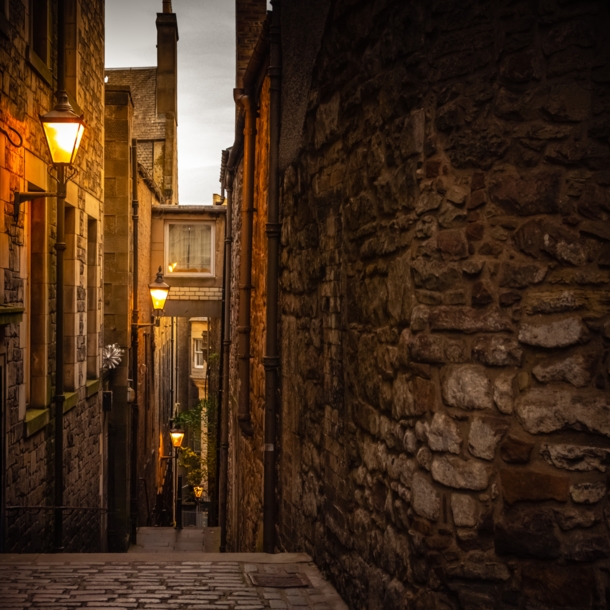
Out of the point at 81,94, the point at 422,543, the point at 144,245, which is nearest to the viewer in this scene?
the point at 422,543

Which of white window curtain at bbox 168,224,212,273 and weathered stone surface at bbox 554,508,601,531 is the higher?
white window curtain at bbox 168,224,212,273

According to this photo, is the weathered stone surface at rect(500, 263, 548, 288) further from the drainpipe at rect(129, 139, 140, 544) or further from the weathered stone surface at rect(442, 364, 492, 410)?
the drainpipe at rect(129, 139, 140, 544)

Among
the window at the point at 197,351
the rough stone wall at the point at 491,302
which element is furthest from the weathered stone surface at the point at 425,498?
the window at the point at 197,351

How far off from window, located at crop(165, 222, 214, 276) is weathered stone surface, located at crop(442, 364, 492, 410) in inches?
604

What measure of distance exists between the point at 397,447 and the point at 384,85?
1.91 m

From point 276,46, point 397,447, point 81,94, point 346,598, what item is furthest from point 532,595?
point 81,94

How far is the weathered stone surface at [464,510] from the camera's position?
3600mm

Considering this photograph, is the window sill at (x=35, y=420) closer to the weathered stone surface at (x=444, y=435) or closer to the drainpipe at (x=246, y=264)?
the drainpipe at (x=246, y=264)

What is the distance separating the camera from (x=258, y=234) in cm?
879

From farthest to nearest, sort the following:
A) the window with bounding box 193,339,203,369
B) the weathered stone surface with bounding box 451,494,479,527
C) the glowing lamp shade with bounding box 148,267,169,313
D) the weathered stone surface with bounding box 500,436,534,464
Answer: the window with bounding box 193,339,203,369 < the glowing lamp shade with bounding box 148,267,169,313 < the weathered stone surface with bounding box 451,494,479,527 < the weathered stone surface with bounding box 500,436,534,464

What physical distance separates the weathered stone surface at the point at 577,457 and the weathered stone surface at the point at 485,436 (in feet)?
0.67

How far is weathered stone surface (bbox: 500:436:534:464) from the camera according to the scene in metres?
3.48

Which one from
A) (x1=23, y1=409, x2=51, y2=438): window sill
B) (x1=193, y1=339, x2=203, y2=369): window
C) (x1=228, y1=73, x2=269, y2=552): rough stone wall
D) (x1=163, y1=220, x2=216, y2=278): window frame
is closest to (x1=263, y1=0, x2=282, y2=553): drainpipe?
(x1=228, y1=73, x2=269, y2=552): rough stone wall

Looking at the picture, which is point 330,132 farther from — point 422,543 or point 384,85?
point 422,543
